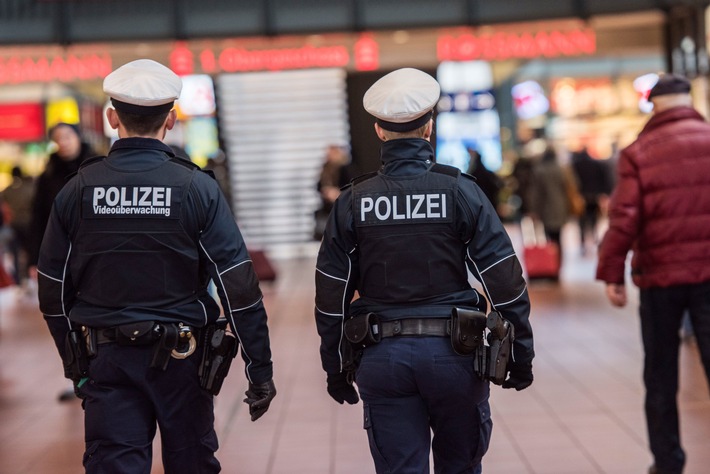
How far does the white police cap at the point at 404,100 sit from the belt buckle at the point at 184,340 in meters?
0.92

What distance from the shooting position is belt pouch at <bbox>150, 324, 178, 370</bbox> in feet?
11.3

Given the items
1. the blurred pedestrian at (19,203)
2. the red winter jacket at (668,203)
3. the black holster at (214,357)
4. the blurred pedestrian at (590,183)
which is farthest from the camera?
the blurred pedestrian at (590,183)

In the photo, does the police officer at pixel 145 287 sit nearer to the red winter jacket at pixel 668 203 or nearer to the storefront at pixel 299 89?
the red winter jacket at pixel 668 203

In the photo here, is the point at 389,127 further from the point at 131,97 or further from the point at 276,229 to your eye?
the point at 276,229

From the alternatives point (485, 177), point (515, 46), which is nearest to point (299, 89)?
point (515, 46)

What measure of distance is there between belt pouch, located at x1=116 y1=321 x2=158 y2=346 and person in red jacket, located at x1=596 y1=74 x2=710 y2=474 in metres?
2.16

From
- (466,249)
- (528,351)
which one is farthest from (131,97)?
(528,351)

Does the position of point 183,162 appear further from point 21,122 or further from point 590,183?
point 21,122

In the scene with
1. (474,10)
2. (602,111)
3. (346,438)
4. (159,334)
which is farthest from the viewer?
(602,111)

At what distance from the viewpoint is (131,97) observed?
355cm

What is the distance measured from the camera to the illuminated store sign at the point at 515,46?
1370 centimetres

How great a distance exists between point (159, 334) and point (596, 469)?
8.44 feet

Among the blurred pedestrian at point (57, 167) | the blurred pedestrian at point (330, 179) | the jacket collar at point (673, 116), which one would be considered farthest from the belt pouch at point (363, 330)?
the blurred pedestrian at point (330, 179)

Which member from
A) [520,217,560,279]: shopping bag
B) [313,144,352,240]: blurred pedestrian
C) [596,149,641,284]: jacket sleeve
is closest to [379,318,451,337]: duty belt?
[596,149,641,284]: jacket sleeve
